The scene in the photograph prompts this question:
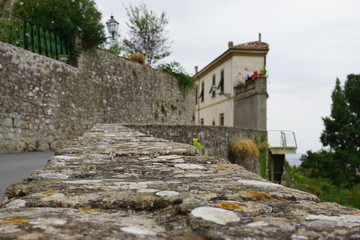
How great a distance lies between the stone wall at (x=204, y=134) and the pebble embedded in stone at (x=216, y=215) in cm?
818

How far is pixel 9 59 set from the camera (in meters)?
8.88

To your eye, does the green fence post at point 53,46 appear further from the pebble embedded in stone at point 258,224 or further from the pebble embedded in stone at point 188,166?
the pebble embedded in stone at point 258,224

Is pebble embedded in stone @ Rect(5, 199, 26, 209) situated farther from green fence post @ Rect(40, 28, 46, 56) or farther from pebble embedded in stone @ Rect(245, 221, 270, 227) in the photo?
green fence post @ Rect(40, 28, 46, 56)

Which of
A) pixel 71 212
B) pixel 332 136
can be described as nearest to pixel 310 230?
pixel 71 212

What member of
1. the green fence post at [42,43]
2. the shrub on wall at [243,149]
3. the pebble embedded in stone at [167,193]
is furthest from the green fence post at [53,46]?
the pebble embedded in stone at [167,193]

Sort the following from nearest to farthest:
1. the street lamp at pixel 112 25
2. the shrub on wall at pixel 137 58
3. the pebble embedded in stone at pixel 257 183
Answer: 1. the pebble embedded in stone at pixel 257 183
2. the street lamp at pixel 112 25
3. the shrub on wall at pixel 137 58

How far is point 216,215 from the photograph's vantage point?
1041mm

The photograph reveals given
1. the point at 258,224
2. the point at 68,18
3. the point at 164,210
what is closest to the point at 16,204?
the point at 164,210

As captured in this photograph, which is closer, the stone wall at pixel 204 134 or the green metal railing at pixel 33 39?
the green metal railing at pixel 33 39

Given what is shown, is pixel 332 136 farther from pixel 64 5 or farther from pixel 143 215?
pixel 143 215

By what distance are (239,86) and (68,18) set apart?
41.2 ft

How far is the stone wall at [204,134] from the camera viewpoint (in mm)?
9898

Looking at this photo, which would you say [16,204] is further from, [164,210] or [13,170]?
[13,170]

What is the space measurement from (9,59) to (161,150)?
295 inches
